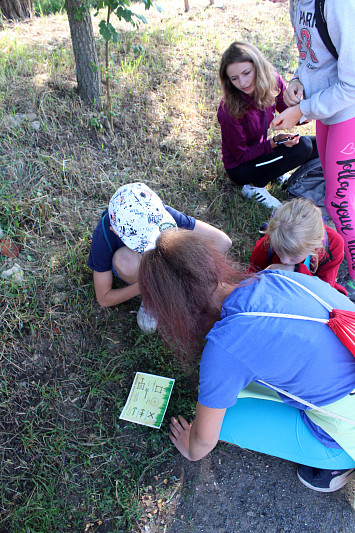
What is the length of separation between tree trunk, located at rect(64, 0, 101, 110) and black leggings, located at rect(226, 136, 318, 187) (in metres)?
1.34

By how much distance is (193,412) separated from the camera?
2.11 meters

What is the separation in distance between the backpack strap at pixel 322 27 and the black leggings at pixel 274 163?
3.37 ft

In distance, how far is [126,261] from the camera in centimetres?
216

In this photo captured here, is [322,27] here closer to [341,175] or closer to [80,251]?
[341,175]

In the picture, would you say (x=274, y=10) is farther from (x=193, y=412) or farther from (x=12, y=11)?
(x=193, y=412)

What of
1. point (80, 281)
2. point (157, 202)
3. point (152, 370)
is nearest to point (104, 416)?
point (152, 370)

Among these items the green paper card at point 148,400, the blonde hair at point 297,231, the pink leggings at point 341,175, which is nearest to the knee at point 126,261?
the green paper card at point 148,400

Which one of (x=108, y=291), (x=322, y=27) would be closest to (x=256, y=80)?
(x=322, y=27)

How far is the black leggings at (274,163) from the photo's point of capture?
3.11 metres

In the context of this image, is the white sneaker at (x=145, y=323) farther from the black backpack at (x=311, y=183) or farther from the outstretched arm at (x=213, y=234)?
the black backpack at (x=311, y=183)

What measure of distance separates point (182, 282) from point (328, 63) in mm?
1684

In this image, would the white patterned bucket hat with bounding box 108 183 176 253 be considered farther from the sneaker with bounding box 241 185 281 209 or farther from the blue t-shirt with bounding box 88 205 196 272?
the sneaker with bounding box 241 185 281 209

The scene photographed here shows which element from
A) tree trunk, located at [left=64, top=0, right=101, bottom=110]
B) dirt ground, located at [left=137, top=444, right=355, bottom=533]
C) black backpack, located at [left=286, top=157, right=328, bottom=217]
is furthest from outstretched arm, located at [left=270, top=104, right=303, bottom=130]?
dirt ground, located at [left=137, top=444, right=355, bottom=533]

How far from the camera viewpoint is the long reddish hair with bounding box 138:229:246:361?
1290 mm
